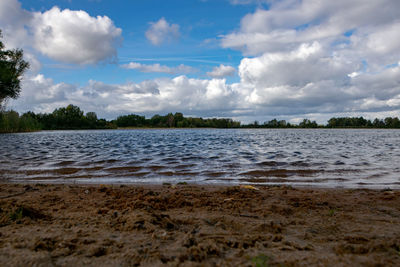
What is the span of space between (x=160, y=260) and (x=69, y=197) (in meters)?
4.05

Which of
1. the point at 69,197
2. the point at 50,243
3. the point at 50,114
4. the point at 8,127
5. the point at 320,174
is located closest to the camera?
the point at 50,243

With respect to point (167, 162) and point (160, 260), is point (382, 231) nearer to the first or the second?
point (160, 260)

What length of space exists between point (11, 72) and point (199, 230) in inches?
1872

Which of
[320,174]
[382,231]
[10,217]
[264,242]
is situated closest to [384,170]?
[320,174]

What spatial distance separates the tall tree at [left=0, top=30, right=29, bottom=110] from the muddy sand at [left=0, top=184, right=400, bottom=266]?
4331cm

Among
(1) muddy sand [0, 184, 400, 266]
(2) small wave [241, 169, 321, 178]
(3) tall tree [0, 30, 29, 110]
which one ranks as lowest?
(2) small wave [241, 169, 321, 178]

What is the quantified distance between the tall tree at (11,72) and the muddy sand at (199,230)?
142 feet

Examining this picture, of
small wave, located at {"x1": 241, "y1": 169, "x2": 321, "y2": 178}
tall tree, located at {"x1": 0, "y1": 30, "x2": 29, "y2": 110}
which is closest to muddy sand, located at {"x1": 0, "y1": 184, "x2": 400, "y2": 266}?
small wave, located at {"x1": 241, "y1": 169, "x2": 321, "y2": 178}

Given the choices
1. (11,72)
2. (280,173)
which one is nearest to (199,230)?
(280,173)

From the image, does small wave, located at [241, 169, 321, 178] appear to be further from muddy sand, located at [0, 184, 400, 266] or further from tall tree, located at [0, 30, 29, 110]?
tall tree, located at [0, 30, 29, 110]

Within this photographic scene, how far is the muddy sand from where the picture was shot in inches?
104

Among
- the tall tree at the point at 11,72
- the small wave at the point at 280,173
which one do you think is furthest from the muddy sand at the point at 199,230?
the tall tree at the point at 11,72

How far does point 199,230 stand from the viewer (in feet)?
11.8

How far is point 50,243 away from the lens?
9.66 ft
